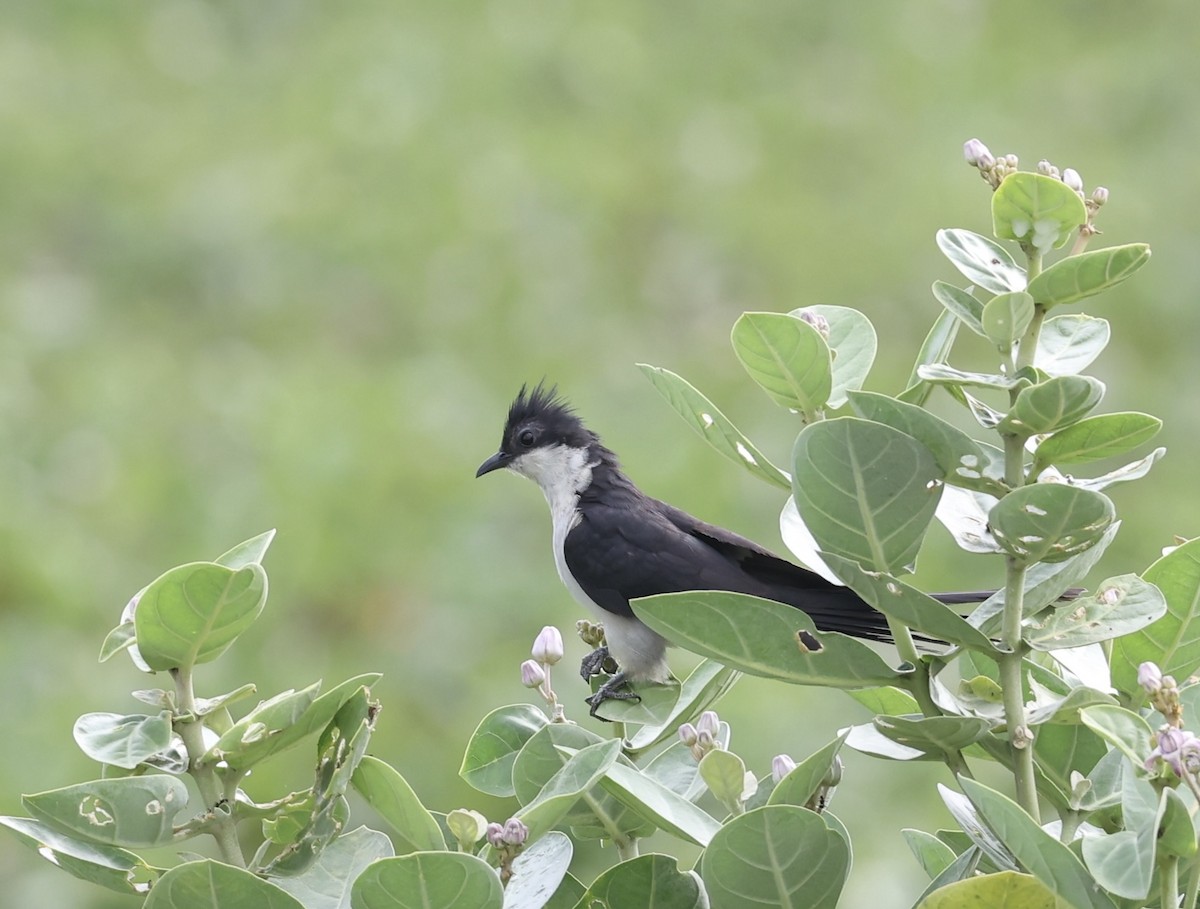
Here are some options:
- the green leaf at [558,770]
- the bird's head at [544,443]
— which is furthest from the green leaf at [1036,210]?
the bird's head at [544,443]

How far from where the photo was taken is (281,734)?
1.31 m

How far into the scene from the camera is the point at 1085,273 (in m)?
1.25

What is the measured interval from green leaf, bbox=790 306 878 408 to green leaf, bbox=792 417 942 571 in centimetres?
25

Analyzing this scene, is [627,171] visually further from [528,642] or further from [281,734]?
[281,734]

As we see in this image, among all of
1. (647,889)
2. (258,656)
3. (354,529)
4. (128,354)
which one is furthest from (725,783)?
(128,354)

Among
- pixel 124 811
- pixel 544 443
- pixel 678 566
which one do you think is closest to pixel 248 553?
pixel 124 811

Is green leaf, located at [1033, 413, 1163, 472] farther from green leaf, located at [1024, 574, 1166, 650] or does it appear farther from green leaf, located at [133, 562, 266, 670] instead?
green leaf, located at [133, 562, 266, 670]

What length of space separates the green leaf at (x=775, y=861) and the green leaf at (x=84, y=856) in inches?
20.8

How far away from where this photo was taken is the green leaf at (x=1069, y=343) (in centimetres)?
138

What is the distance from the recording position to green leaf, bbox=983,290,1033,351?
1.24 metres

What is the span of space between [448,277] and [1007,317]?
5962 millimetres

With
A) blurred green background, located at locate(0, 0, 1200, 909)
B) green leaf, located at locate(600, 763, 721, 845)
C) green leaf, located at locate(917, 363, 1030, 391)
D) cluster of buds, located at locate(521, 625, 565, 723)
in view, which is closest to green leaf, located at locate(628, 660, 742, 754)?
cluster of buds, located at locate(521, 625, 565, 723)

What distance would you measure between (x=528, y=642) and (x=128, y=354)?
2.49 m

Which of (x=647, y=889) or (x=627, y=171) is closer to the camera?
(x=647, y=889)
